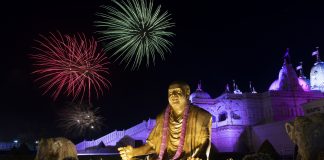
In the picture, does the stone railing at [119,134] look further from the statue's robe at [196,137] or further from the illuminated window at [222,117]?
the statue's robe at [196,137]

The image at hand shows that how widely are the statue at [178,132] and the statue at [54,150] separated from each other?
162 inches

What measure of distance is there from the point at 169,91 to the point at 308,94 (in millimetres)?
60687

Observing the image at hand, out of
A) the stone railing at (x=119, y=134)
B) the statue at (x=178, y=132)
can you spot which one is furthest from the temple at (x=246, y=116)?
the statue at (x=178, y=132)

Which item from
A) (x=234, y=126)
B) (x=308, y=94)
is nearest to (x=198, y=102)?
(x=234, y=126)

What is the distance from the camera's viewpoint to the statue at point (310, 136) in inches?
344

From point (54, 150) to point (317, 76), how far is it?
71.1 metres

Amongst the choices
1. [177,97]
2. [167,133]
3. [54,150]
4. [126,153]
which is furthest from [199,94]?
[126,153]

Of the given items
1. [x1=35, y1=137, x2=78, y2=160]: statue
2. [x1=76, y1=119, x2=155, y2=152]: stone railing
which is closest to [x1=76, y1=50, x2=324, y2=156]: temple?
[x1=76, y1=119, x2=155, y2=152]: stone railing

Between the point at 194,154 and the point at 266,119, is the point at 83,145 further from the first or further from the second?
the point at 194,154

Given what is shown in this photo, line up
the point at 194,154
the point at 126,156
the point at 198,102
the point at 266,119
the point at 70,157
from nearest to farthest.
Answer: the point at 194,154 < the point at 126,156 < the point at 70,157 < the point at 266,119 < the point at 198,102

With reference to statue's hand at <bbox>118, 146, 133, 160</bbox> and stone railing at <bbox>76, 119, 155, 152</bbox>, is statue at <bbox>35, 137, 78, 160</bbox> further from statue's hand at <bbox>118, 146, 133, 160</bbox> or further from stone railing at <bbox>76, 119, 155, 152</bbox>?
stone railing at <bbox>76, 119, 155, 152</bbox>

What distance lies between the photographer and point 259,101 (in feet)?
206

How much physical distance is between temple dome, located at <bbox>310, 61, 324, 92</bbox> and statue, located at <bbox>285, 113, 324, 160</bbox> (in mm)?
67399

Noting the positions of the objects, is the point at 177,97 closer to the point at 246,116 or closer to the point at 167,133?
the point at 167,133
